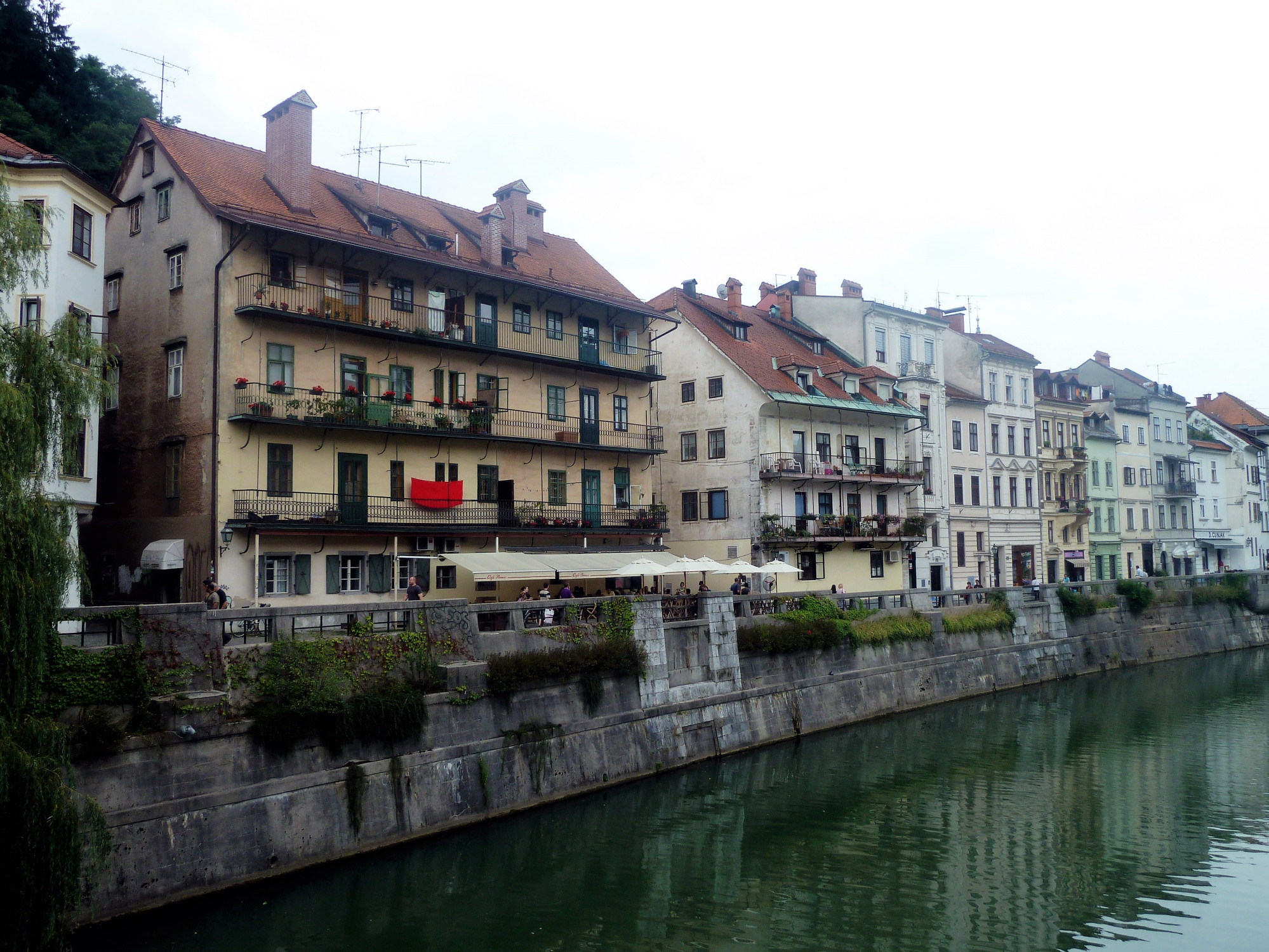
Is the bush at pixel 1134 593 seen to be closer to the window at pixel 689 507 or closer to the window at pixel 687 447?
the window at pixel 689 507

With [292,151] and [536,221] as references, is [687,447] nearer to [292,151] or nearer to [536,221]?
[536,221]

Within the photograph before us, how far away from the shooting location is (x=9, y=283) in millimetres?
13391

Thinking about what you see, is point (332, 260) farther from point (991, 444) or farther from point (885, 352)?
point (991, 444)

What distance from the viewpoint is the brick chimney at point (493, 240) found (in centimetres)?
3988

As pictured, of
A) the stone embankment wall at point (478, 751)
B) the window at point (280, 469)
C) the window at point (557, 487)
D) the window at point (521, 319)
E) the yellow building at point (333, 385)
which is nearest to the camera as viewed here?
the stone embankment wall at point (478, 751)

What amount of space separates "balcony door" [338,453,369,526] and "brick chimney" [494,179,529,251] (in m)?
13.2

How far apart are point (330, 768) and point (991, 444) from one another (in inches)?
1988

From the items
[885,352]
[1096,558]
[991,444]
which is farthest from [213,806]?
[1096,558]

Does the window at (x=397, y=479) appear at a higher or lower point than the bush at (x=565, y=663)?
higher

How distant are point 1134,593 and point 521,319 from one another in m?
34.2

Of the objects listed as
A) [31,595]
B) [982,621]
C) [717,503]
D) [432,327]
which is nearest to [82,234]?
[432,327]

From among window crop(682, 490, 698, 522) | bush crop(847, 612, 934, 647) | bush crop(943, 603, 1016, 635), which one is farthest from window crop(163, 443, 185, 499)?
bush crop(943, 603, 1016, 635)

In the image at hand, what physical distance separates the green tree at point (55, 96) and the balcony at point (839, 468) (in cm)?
2998

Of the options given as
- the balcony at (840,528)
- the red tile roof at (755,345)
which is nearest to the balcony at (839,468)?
the balcony at (840,528)
